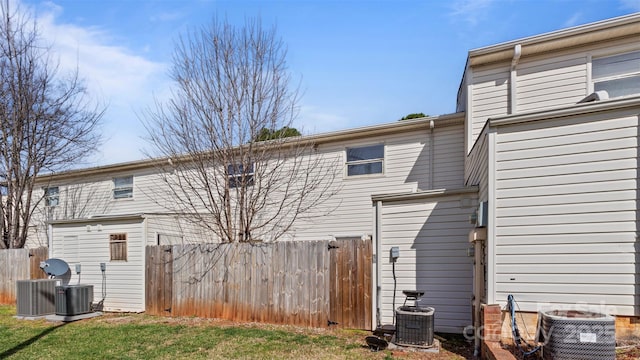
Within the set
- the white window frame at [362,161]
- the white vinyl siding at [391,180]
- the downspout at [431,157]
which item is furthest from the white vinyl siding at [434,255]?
the white window frame at [362,161]

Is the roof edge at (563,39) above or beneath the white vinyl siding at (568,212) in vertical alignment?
above

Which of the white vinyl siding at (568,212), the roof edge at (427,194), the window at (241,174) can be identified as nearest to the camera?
the white vinyl siding at (568,212)

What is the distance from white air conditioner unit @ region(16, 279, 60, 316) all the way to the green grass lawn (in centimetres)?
76

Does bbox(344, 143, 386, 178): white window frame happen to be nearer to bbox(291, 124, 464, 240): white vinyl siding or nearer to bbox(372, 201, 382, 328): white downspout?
bbox(291, 124, 464, 240): white vinyl siding

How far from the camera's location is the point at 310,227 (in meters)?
10.8

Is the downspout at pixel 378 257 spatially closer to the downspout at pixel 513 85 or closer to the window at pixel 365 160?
the window at pixel 365 160

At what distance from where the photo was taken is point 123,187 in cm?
1395

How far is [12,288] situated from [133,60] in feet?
28.4

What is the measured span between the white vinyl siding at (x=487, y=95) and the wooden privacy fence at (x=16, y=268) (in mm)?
12778

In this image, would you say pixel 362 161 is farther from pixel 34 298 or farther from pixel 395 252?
pixel 34 298

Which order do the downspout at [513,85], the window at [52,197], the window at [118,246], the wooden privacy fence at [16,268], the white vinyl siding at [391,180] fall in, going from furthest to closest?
the window at [52,197]
the wooden privacy fence at [16,268]
the window at [118,246]
the white vinyl siding at [391,180]
the downspout at [513,85]

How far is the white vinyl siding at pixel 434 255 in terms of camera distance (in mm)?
6578

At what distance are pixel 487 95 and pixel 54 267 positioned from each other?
38.5 ft

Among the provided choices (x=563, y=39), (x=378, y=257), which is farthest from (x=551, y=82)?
(x=378, y=257)
